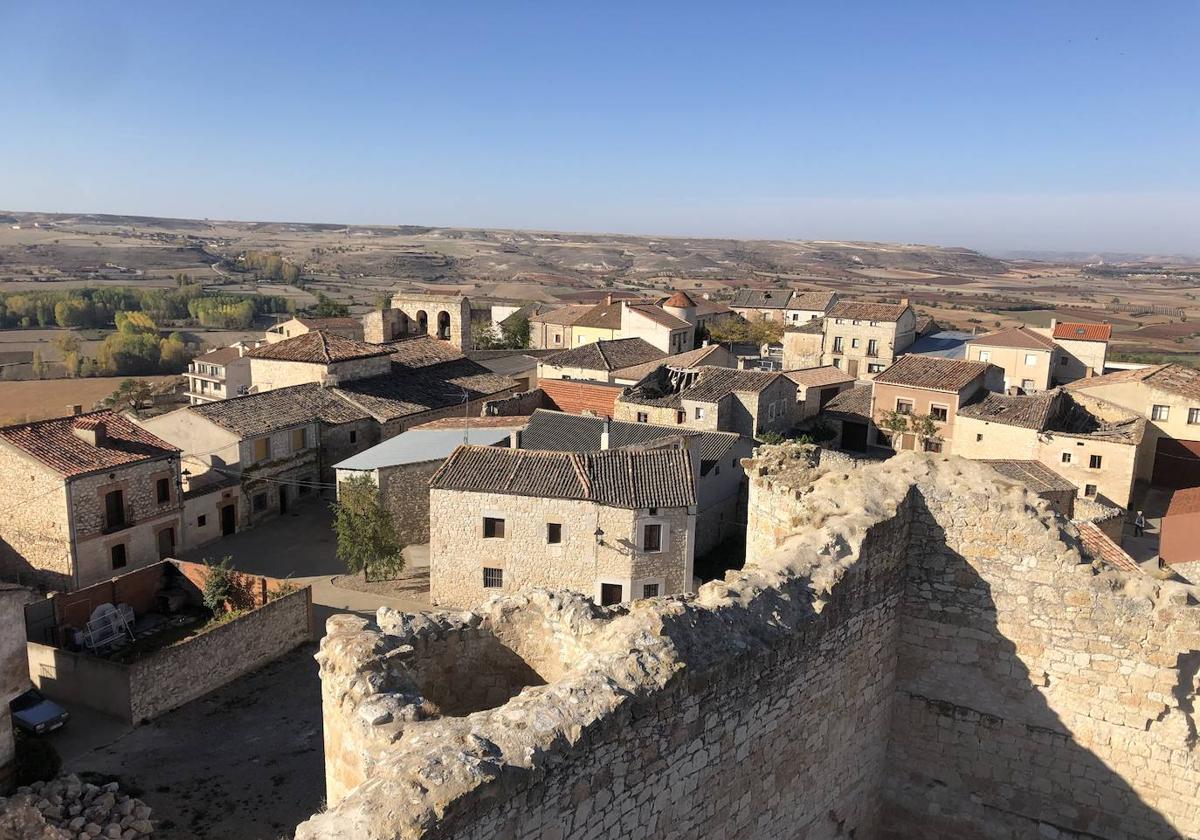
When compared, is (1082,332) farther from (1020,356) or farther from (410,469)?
(410,469)

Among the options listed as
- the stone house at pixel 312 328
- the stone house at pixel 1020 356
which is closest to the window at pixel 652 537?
the stone house at pixel 1020 356

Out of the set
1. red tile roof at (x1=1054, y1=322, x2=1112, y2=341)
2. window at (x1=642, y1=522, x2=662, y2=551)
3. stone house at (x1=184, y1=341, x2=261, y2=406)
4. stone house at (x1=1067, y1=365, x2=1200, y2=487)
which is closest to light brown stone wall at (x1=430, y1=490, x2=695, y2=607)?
window at (x1=642, y1=522, x2=662, y2=551)

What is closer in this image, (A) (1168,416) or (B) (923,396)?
(A) (1168,416)

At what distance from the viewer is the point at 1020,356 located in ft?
139

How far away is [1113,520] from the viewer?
23.2 metres

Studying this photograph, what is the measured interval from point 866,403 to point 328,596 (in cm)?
2524

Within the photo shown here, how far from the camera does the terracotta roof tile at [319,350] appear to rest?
113 ft

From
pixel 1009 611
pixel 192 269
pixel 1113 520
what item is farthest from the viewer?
pixel 192 269

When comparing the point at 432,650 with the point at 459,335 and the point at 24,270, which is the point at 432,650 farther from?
the point at 24,270

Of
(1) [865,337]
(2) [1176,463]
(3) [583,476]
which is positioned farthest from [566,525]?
(1) [865,337]

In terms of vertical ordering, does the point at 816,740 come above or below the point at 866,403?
above

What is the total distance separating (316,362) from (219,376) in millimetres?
15461

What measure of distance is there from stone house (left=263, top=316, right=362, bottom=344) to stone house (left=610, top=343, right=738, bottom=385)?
1860 centimetres

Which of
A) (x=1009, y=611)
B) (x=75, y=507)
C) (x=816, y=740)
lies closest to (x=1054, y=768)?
(x=1009, y=611)
